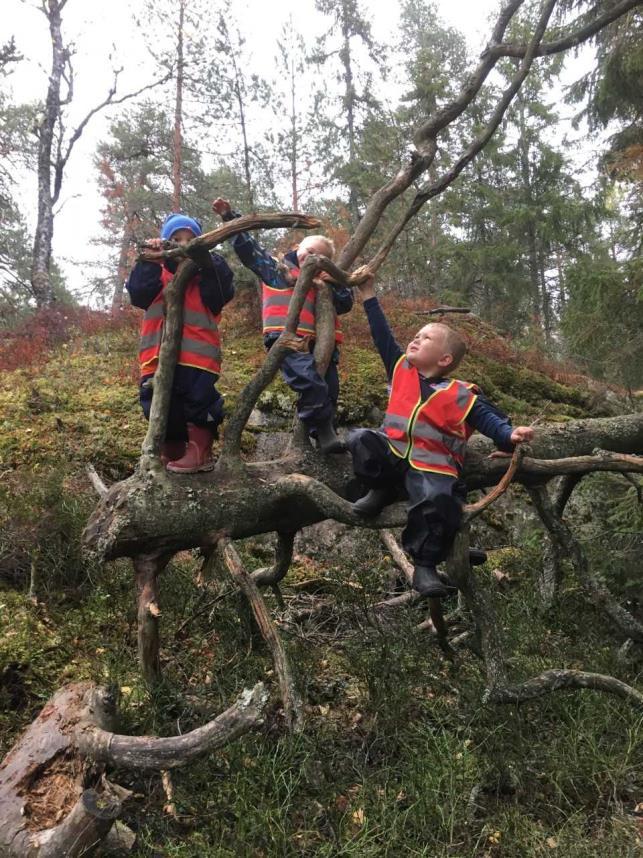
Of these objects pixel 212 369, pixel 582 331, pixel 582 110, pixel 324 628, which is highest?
pixel 582 110

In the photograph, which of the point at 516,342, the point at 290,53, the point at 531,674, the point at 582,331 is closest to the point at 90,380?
the point at 531,674

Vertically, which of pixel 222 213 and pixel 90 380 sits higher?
pixel 222 213

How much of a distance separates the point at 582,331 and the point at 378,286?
9.70m

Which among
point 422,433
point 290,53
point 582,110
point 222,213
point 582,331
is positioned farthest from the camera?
point 290,53

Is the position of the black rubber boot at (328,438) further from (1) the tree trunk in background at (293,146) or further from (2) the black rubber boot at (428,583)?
(1) the tree trunk in background at (293,146)

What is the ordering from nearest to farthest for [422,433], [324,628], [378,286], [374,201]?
[422,433], [374,201], [324,628], [378,286]

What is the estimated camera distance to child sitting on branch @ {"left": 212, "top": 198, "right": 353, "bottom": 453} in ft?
11.2

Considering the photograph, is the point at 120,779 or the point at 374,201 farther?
the point at 374,201

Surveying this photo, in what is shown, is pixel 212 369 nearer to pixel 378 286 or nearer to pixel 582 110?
pixel 582 110

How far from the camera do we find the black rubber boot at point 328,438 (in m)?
3.53

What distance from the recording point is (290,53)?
18.7 meters

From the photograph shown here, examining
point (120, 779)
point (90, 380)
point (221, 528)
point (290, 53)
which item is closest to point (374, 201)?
point (221, 528)

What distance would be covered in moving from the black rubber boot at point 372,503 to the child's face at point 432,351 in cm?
75

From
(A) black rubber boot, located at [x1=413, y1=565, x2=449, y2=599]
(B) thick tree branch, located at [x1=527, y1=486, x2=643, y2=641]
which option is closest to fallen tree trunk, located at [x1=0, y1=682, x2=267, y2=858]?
(A) black rubber boot, located at [x1=413, y1=565, x2=449, y2=599]
